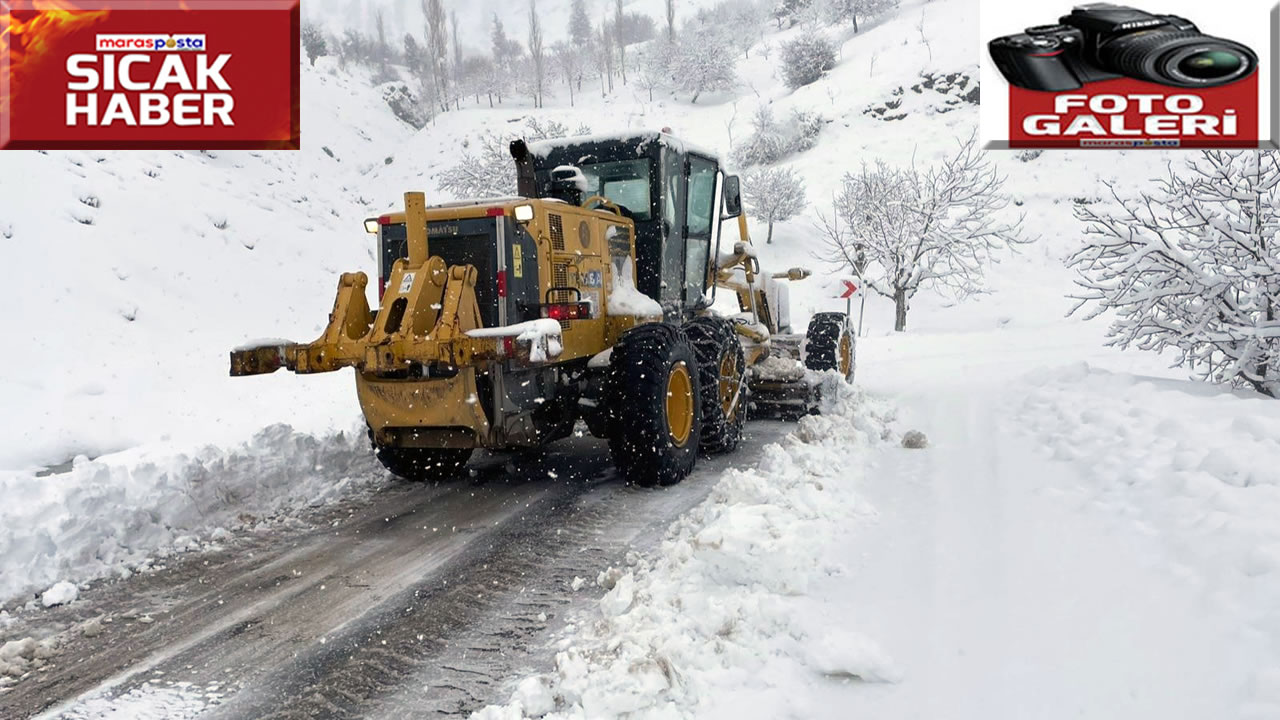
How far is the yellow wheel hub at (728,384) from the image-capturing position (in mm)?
7320

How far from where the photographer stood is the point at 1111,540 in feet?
13.2

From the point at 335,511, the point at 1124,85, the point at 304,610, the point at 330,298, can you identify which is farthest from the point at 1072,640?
the point at 330,298

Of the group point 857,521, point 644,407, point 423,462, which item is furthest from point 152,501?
point 857,521

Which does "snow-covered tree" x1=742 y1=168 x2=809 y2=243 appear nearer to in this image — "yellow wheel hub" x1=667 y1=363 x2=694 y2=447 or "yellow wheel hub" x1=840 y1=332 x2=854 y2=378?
"yellow wheel hub" x1=840 y1=332 x2=854 y2=378

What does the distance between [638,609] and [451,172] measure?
30.5 m

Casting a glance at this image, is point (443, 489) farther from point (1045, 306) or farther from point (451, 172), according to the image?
point (451, 172)

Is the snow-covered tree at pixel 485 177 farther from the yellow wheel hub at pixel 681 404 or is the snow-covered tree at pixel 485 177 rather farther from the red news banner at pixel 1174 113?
the yellow wheel hub at pixel 681 404

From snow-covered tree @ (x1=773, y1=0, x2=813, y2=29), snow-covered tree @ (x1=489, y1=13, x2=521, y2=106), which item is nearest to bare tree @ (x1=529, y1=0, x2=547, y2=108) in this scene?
snow-covered tree @ (x1=489, y1=13, x2=521, y2=106)

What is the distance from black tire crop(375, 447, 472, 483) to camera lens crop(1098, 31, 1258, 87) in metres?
5.82

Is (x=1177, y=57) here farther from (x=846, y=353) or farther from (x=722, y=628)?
(x=722, y=628)

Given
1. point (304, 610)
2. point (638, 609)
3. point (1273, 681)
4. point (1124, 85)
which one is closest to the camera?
point (1273, 681)

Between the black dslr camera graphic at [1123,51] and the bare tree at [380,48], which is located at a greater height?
the bare tree at [380,48]

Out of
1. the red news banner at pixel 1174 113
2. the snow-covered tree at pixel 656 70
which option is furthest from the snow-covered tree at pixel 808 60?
the red news banner at pixel 1174 113

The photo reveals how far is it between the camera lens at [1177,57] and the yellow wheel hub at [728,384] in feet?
12.5
